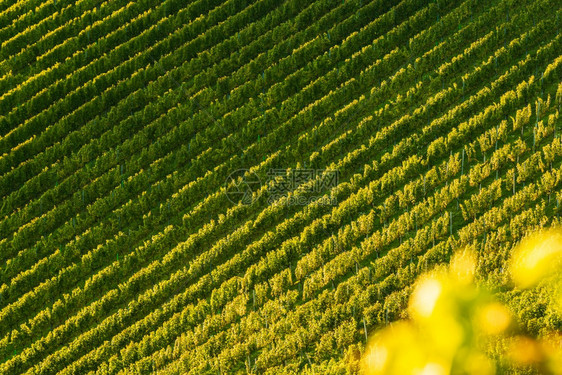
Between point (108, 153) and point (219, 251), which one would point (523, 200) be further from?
point (108, 153)

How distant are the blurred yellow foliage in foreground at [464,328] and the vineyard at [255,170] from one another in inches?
10.9

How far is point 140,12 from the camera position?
72.5ft

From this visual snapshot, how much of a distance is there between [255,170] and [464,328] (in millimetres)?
7189

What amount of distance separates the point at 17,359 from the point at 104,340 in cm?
197

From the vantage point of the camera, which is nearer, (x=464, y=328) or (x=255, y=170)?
(x=464, y=328)

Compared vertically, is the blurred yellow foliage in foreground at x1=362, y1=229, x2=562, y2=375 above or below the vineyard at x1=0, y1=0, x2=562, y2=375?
below

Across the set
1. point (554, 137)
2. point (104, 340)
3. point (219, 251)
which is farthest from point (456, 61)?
point (104, 340)

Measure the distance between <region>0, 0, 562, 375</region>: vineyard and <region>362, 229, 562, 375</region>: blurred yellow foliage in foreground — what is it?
10.9 inches

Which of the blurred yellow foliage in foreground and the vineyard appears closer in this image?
the blurred yellow foliage in foreground

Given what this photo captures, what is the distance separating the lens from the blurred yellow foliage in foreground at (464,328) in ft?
39.2

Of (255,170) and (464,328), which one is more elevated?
(255,170)

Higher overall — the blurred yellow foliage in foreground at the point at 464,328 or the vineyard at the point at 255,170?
the vineyard at the point at 255,170

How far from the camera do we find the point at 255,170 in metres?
17.2

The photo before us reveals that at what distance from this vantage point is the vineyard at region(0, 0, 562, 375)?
1420 centimetres
